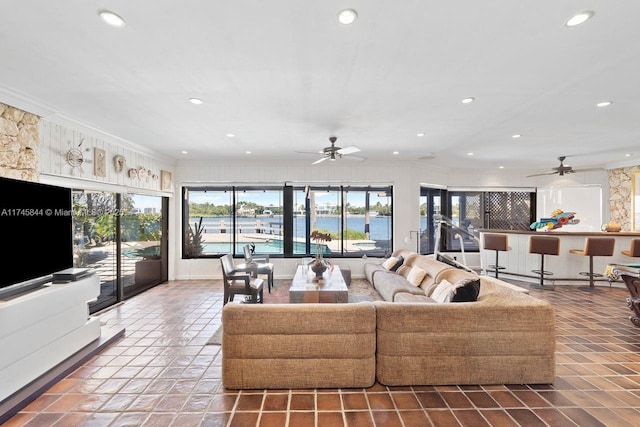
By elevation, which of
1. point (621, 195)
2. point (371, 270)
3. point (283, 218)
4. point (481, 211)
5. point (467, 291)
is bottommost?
point (371, 270)

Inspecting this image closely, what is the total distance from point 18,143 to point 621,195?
11.4m

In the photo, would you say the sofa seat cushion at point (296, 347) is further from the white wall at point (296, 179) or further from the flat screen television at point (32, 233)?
the white wall at point (296, 179)

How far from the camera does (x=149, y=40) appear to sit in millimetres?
2059

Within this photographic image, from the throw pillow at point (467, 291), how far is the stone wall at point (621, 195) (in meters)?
7.08

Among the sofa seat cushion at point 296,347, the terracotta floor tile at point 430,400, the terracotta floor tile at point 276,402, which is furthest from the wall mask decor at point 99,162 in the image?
the terracotta floor tile at point 430,400

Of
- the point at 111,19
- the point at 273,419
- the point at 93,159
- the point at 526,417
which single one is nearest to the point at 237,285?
the point at 273,419

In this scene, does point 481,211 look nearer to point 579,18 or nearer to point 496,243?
point 496,243

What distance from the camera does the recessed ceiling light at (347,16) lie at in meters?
1.78

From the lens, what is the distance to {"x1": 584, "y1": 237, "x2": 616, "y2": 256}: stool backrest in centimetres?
538

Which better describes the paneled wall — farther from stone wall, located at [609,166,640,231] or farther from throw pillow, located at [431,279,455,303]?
stone wall, located at [609,166,640,231]

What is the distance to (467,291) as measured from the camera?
277cm

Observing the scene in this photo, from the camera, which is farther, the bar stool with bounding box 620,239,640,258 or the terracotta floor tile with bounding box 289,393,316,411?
the bar stool with bounding box 620,239,640,258

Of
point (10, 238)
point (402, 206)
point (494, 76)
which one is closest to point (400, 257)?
point (402, 206)

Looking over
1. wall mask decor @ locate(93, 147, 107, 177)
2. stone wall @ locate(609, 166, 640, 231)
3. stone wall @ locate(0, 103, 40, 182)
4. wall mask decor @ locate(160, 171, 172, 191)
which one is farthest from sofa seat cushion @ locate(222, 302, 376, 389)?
stone wall @ locate(609, 166, 640, 231)
